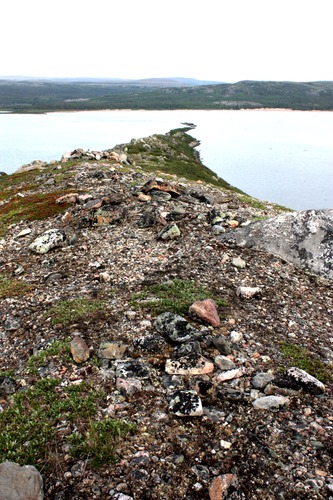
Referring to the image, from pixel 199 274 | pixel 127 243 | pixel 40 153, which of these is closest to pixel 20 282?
pixel 127 243

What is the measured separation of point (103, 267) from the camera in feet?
42.0

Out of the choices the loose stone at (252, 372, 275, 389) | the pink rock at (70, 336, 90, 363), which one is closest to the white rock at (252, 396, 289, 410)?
the loose stone at (252, 372, 275, 389)

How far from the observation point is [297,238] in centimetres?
1359

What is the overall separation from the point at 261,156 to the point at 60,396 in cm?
12086

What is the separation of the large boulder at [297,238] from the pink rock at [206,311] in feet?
17.3

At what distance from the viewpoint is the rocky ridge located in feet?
17.8

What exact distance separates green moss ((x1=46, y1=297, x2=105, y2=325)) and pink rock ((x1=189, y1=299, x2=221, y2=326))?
8.34 ft

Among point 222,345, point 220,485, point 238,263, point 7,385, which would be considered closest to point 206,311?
point 222,345

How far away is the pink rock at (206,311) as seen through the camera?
9.04m

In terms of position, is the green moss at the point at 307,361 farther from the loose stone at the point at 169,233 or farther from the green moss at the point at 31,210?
the green moss at the point at 31,210

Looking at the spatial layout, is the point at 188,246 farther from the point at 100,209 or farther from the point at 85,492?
the point at 85,492

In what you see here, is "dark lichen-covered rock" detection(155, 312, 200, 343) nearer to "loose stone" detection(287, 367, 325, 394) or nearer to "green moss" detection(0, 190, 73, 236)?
"loose stone" detection(287, 367, 325, 394)

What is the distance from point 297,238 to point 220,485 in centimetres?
1011

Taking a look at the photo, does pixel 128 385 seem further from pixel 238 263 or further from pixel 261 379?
pixel 238 263
